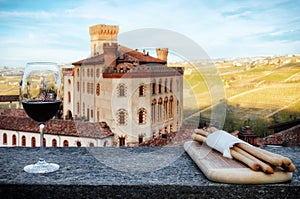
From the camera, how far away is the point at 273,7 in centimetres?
414

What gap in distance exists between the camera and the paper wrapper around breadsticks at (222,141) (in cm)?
84

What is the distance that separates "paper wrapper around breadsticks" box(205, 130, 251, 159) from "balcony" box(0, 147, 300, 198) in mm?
76

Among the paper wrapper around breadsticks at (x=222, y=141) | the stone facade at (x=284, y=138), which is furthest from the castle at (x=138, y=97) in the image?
the stone facade at (x=284, y=138)

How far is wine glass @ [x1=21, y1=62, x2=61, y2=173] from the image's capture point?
833 mm

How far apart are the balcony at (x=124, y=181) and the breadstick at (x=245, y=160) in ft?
0.13

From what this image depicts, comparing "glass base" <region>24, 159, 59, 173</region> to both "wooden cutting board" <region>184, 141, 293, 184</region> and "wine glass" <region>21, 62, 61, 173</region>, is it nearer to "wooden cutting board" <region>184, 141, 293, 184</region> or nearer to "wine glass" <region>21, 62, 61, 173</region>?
"wine glass" <region>21, 62, 61, 173</region>

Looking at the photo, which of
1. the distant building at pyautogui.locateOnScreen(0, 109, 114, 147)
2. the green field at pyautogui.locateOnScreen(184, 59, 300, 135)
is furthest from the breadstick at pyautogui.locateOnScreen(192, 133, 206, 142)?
the distant building at pyautogui.locateOnScreen(0, 109, 114, 147)

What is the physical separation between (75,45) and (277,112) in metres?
1.91

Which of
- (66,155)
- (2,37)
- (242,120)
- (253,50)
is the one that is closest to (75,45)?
(2,37)

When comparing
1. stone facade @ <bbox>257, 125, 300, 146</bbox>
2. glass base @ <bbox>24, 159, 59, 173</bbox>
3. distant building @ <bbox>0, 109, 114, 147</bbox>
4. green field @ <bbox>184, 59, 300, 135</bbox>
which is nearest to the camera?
glass base @ <bbox>24, 159, 59, 173</bbox>

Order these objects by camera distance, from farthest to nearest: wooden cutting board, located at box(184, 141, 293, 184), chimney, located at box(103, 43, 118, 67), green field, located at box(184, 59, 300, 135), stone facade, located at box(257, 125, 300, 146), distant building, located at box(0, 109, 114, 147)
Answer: distant building, located at box(0, 109, 114, 147), green field, located at box(184, 59, 300, 135), stone facade, located at box(257, 125, 300, 146), chimney, located at box(103, 43, 118, 67), wooden cutting board, located at box(184, 141, 293, 184)

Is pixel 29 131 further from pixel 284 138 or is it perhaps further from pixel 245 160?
pixel 245 160

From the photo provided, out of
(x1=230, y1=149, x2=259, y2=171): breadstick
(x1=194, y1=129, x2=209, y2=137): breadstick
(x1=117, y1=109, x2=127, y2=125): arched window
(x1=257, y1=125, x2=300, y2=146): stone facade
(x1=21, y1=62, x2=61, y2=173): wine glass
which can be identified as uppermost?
(x1=21, y1=62, x2=61, y2=173): wine glass

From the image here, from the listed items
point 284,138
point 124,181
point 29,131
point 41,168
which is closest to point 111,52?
point 284,138
